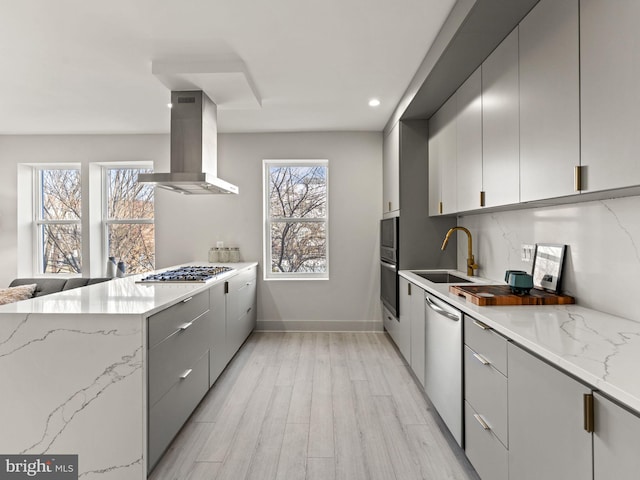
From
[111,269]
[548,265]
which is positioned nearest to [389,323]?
[548,265]

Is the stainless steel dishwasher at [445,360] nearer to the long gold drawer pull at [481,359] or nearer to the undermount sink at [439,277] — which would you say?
the long gold drawer pull at [481,359]

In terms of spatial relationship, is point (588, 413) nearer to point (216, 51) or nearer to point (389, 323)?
point (216, 51)

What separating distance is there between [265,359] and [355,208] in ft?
6.73

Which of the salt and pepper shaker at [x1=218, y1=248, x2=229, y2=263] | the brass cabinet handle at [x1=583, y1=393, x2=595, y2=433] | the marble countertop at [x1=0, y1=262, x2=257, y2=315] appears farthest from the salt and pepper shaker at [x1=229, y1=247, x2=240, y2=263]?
the brass cabinet handle at [x1=583, y1=393, x2=595, y2=433]

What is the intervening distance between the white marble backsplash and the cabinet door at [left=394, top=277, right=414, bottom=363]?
3.03 feet

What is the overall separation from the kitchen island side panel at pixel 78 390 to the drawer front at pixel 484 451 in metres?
1.54

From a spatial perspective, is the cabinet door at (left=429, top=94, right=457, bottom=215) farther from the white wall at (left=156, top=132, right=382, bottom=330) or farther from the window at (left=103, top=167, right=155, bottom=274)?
the window at (left=103, top=167, right=155, bottom=274)

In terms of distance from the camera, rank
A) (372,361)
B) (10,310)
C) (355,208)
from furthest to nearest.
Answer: (355,208) → (372,361) → (10,310)

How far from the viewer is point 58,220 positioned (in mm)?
4727

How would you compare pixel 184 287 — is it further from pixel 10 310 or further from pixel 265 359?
pixel 265 359

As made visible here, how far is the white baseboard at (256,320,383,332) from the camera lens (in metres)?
4.52

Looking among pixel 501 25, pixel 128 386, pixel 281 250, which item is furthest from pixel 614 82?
pixel 281 250

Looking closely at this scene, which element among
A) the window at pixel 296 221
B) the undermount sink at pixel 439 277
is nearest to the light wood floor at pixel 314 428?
the undermount sink at pixel 439 277

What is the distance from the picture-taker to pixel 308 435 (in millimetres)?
2230
